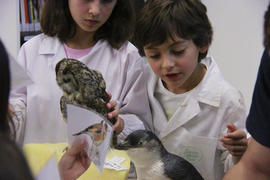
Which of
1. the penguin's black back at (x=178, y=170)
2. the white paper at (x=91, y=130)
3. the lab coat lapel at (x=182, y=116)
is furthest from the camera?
the lab coat lapel at (x=182, y=116)

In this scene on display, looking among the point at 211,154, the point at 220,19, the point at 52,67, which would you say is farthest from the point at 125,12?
the point at 220,19

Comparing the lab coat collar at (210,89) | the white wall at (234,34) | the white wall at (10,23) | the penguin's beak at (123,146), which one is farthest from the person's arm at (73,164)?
the white wall at (10,23)

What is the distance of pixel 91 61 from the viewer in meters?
1.33

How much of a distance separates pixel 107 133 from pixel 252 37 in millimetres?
1634

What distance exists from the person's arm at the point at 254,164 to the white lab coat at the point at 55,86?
436 mm

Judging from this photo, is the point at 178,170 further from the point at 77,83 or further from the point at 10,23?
the point at 10,23

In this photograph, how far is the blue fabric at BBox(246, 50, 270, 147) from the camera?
86cm

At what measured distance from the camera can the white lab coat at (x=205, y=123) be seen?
1.13 meters

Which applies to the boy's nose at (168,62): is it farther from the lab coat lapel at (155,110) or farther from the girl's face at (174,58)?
the lab coat lapel at (155,110)

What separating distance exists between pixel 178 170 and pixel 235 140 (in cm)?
20

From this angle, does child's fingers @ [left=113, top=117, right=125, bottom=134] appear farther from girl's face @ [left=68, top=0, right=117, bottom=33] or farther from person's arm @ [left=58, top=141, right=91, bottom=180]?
girl's face @ [left=68, top=0, right=117, bottom=33]

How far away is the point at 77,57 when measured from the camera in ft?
4.38

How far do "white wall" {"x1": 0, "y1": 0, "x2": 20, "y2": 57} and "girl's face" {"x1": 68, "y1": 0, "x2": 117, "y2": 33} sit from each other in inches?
53.9

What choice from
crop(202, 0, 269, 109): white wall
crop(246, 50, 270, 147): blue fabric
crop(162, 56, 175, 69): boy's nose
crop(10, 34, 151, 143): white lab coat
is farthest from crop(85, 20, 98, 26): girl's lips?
crop(202, 0, 269, 109): white wall
